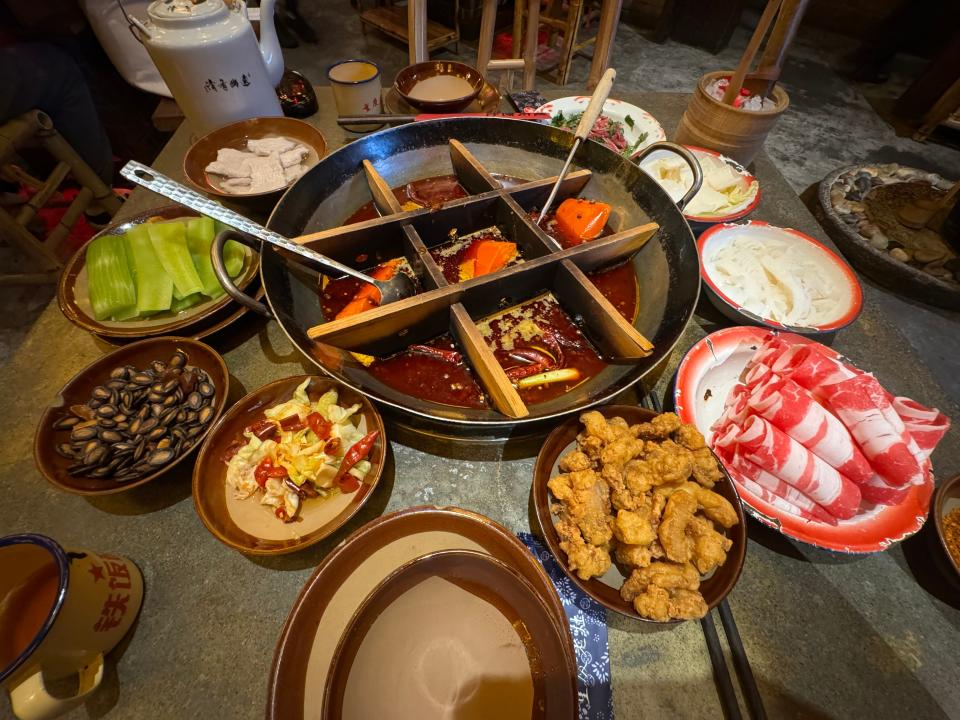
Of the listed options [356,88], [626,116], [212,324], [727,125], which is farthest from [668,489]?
[356,88]

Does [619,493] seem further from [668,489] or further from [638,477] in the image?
[668,489]

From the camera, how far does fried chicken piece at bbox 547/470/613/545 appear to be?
4.70ft

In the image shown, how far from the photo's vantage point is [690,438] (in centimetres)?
159

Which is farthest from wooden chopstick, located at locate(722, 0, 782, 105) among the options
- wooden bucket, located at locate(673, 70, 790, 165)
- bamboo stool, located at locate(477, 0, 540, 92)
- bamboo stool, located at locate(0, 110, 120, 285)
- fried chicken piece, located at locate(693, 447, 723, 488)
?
bamboo stool, located at locate(0, 110, 120, 285)

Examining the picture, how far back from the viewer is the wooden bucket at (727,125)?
2.85 m

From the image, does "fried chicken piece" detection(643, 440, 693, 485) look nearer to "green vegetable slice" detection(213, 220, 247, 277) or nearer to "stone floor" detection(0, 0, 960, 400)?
"green vegetable slice" detection(213, 220, 247, 277)

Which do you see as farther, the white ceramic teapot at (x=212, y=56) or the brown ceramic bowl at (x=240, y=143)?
the brown ceramic bowl at (x=240, y=143)

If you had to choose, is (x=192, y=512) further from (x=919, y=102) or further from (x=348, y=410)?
(x=919, y=102)

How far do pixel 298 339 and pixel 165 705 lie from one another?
1.38 m

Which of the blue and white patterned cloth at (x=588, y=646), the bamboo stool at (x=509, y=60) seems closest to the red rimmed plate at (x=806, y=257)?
the blue and white patterned cloth at (x=588, y=646)

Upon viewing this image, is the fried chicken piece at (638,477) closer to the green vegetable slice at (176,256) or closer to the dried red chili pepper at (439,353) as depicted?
the dried red chili pepper at (439,353)

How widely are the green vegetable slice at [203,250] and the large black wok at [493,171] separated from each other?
378 millimetres

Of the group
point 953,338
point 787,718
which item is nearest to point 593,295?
point 787,718

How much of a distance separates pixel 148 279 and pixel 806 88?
1079 centimetres
